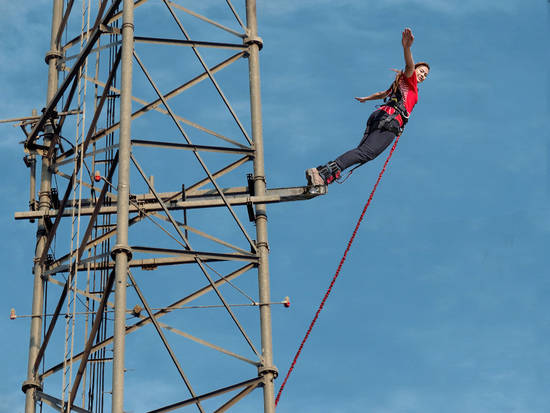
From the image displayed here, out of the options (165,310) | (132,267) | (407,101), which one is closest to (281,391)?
(165,310)

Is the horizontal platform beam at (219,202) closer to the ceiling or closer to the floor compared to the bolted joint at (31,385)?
closer to the ceiling

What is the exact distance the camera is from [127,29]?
88.7 ft

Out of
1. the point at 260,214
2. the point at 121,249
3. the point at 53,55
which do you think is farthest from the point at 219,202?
the point at 53,55

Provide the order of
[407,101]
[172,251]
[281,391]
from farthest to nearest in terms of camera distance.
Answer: [407,101], [281,391], [172,251]

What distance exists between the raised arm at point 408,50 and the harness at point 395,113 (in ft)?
1.73

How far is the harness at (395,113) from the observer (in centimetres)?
2959

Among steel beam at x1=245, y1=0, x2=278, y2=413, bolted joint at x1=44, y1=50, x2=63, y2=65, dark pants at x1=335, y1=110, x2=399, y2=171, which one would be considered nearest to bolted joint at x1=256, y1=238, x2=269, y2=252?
steel beam at x1=245, y1=0, x2=278, y2=413

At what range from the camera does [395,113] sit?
97.6ft

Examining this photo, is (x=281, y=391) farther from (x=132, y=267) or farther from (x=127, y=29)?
(x=127, y=29)

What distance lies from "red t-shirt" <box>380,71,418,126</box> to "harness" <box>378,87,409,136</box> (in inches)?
2.5

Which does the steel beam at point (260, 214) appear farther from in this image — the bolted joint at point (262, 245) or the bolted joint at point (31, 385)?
the bolted joint at point (31, 385)

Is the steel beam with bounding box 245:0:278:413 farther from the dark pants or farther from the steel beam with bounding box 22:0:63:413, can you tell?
the steel beam with bounding box 22:0:63:413

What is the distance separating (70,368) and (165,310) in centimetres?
248

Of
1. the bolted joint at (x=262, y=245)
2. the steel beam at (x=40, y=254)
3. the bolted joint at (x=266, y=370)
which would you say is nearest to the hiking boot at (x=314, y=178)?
the bolted joint at (x=262, y=245)
